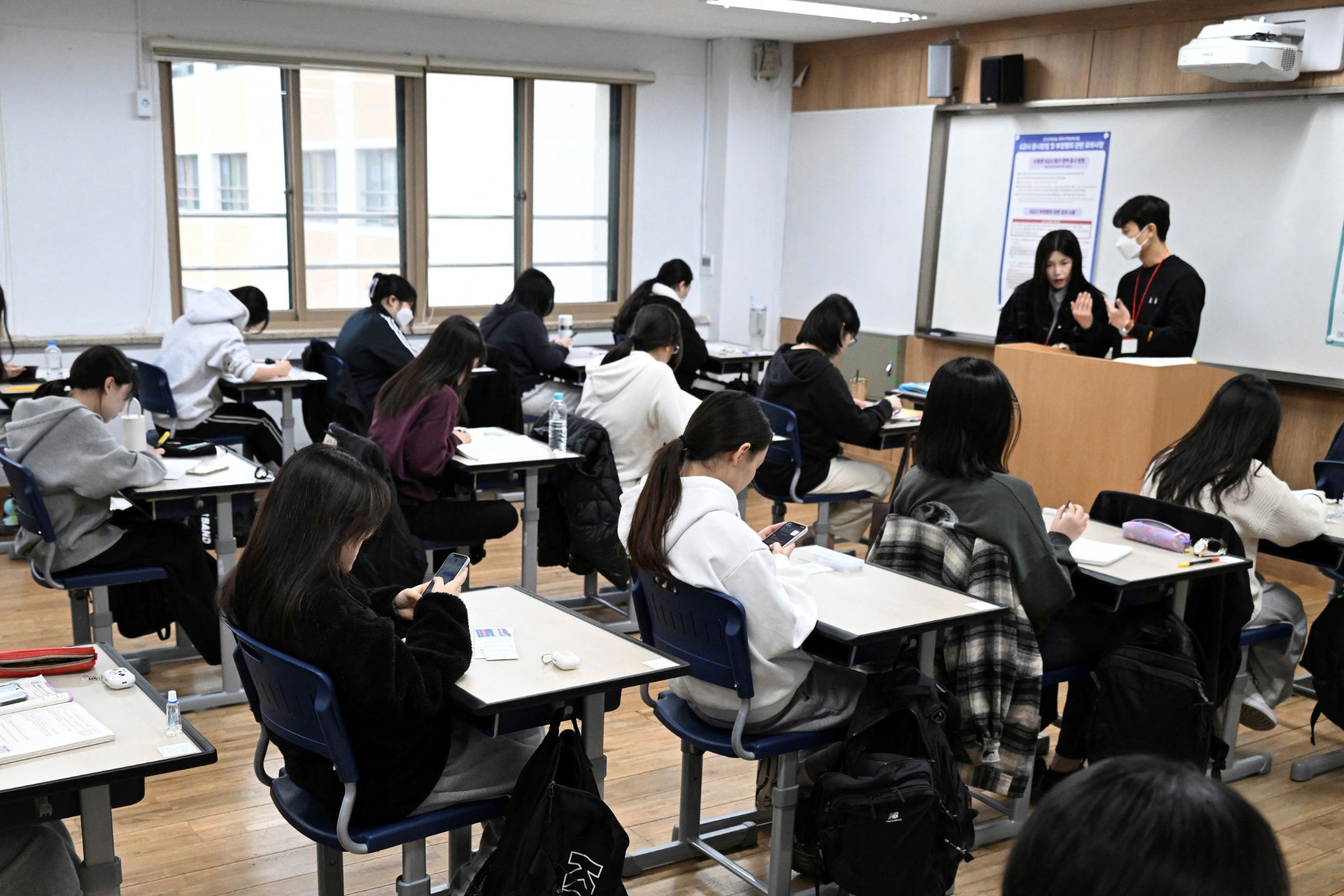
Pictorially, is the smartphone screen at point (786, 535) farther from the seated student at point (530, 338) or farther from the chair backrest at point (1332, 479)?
the seated student at point (530, 338)

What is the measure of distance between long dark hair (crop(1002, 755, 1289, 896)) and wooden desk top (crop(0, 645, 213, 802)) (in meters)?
1.50

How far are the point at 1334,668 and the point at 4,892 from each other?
3.44 metres

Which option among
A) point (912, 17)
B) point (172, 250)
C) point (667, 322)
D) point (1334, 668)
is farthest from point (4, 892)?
point (912, 17)

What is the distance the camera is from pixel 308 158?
23.9 ft

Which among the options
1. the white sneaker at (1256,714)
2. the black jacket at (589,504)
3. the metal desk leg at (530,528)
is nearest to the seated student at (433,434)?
the metal desk leg at (530,528)

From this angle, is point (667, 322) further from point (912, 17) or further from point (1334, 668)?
point (912, 17)

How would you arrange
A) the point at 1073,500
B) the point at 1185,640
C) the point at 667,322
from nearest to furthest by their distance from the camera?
1. the point at 1185,640
2. the point at 667,322
3. the point at 1073,500

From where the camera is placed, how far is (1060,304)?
5.68m

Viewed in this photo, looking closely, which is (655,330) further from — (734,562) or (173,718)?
(173,718)

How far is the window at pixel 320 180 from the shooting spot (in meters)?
7.29

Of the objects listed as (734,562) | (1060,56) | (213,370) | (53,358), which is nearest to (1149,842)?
(734,562)

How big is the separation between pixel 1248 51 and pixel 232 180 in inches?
218

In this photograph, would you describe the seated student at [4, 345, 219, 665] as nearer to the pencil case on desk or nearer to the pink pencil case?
the pencil case on desk

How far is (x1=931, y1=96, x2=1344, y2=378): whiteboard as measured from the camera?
17.6 feet
